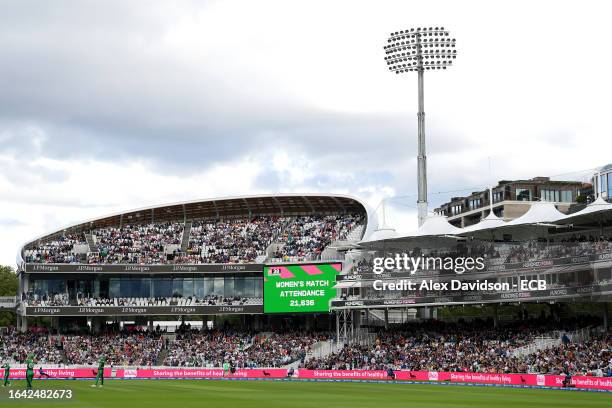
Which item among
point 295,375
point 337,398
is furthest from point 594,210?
point 337,398

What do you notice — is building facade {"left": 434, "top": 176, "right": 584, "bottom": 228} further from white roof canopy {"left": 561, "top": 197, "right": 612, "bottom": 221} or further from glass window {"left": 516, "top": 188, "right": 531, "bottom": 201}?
white roof canopy {"left": 561, "top": 197, "right": 612, "bottom": 221}

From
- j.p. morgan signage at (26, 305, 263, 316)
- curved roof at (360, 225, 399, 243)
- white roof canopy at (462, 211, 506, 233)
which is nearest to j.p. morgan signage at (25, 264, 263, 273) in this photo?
j.p. morgan signage at (26, 305, 263, 316)

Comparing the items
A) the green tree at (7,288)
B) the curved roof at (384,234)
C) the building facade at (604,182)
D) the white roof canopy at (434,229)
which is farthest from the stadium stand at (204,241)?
the green tree at (7,288)

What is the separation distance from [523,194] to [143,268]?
55.6m

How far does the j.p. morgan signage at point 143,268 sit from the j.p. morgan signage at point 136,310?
3.22m

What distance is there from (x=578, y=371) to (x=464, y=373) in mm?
7667

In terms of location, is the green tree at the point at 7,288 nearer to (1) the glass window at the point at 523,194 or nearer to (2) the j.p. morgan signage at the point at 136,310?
(2) the j.p. morgan signage at the point at 136,310

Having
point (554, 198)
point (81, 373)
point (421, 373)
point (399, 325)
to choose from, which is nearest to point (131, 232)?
point (81, 373)

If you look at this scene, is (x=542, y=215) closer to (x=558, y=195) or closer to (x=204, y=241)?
(x=204, y=241)

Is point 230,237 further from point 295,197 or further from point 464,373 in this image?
point 464,373

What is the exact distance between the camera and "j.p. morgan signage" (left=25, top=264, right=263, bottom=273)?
7981 centimetres

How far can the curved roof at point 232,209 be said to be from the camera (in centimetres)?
8719

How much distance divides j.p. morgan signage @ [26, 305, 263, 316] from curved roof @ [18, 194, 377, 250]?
362 inches

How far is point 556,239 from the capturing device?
6331cm
